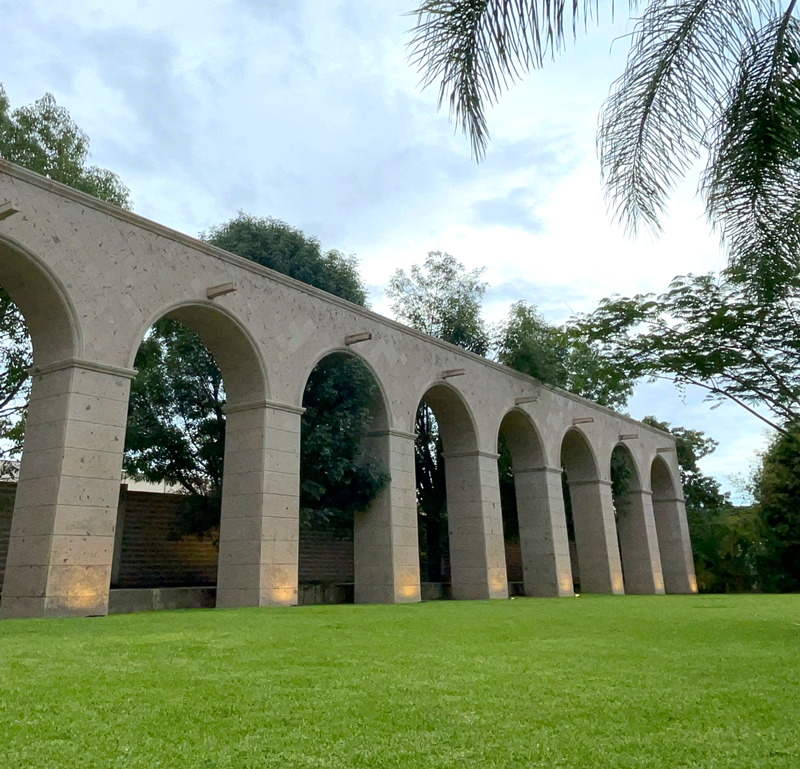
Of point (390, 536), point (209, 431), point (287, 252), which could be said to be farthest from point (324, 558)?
point (287, 252)

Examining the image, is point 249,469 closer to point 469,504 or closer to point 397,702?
point 469,504

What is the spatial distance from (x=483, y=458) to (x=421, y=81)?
1300cm

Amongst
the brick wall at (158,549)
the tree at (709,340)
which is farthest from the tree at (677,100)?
the brick wall at (158,549)

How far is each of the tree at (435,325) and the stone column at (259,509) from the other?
Result: 30.6ft

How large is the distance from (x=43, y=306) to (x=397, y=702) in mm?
8936

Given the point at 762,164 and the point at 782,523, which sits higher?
the point at 762,164

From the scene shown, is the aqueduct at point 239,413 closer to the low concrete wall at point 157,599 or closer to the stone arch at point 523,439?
the stone arch at point 523,439

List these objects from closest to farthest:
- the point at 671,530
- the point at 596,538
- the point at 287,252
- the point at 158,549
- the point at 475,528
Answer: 1. the point at 158,549
2. the point at 475,528
3. the point at 287,252
4. the point at 596,538
5. the point at 671,530

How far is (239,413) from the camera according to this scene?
12391 mm

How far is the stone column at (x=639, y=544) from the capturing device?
23.6 m

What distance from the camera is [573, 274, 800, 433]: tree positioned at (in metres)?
9.31

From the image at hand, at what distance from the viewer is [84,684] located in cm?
322

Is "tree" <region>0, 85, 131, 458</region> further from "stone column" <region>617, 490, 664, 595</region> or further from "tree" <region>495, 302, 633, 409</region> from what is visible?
"stone column" <region>617, 490, 664, 595</region>

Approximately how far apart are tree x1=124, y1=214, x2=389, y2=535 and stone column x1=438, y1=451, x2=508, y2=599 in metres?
2.80
